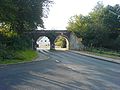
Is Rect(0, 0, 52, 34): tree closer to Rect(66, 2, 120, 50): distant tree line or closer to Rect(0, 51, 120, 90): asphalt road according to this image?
Rect(0, 51, 120, 90): asphalt road

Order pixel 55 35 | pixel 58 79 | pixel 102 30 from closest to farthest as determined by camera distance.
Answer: pixel 58 79, pixel 102 30, pixel 55 35

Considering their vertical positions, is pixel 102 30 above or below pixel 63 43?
above

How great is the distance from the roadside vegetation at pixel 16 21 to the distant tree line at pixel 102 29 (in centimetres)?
2616

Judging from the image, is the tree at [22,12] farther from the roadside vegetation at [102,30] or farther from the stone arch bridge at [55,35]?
the stone arch bridge at [55,35]

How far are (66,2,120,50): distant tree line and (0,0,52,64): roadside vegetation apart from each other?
26164 mm

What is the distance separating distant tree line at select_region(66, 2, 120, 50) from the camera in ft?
Result: 238

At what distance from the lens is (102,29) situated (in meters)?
72.8

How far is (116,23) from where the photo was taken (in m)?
74.2

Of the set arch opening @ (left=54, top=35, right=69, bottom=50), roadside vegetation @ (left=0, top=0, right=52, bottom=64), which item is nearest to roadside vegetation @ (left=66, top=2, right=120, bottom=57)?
arch opening @ (left=54, top=35, right=69, bottom=50)

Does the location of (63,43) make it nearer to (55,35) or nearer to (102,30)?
(55,35)

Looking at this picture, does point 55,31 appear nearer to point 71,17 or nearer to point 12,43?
point 71,17

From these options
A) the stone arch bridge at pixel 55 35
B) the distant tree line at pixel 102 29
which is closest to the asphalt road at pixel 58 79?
the distant tree line at pixel 102 29

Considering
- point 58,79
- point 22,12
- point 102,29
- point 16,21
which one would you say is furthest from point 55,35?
point 58,79

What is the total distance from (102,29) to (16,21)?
35391mm
